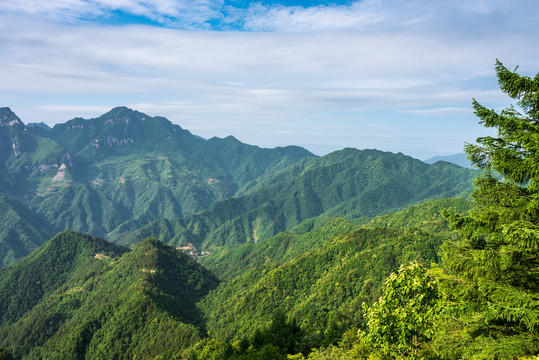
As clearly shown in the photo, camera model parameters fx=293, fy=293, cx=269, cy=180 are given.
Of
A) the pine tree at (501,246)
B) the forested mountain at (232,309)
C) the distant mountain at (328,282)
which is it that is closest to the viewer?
the pine tree at (501,246)

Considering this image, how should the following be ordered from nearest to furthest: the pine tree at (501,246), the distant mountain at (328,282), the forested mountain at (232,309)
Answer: the pine tree at (501,246)
the forested mountain at (232,309)
the distant mountain at (328,282)

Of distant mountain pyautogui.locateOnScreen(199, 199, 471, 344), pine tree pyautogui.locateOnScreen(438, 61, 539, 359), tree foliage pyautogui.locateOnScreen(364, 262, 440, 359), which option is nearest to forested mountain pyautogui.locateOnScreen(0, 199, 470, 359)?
distant mountain pyautogui.locateOnScreen(199, 199, 471, 344)

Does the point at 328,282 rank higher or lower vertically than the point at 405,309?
lower

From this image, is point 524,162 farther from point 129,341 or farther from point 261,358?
point 129,341

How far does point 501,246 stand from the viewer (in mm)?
16297

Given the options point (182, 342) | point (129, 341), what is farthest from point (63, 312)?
point (182, 342)

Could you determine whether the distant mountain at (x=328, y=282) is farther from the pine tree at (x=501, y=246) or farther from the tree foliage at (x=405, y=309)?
the tree foliage at (x=405, y=309)

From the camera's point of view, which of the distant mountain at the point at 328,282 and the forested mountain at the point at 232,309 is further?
the distant mountain at the point at 328,282

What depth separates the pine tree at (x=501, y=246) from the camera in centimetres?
1456

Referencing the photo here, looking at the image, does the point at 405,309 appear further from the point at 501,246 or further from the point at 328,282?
the point at 328,282

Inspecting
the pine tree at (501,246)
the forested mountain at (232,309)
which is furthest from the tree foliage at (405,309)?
the forested mountain at (232,309)

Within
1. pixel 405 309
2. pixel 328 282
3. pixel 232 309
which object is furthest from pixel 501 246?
pixel 232 309

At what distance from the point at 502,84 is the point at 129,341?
17167 cm

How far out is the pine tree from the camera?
14562 millimetres
